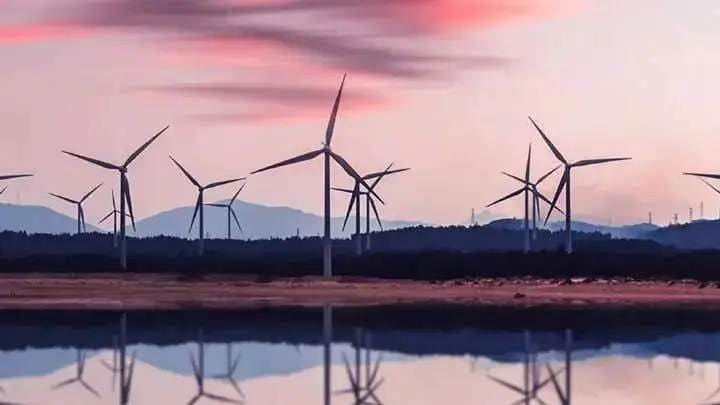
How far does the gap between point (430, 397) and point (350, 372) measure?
4.50 meters

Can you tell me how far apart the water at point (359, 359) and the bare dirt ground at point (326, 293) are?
10364mm

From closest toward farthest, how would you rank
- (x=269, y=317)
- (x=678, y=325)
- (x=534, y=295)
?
1. (x=678, y=325)
2. (x=269, y=317)
3. (x=534, y=295)

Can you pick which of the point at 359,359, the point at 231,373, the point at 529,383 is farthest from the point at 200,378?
the point at 529,383

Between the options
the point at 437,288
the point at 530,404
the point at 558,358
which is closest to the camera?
the point at 530,404

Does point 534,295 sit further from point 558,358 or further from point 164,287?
point 558,358

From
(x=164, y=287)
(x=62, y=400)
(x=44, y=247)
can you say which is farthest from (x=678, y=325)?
(x=44, y=247)

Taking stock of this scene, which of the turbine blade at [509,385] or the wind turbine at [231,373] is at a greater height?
the wind turbine at [231,373]

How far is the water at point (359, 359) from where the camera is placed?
27.5 meters

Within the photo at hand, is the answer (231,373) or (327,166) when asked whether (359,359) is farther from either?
(327,166)

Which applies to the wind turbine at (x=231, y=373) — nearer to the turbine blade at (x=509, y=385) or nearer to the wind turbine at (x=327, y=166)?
the turbine blade at (x=509, y=385)

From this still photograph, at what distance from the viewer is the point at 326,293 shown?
74562mm

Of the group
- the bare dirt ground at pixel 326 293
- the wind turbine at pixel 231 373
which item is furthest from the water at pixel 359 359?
the bare dirt ground at pixel 326 293

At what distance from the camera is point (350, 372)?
1235 inches

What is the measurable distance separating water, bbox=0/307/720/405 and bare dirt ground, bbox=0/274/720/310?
10364 mm
